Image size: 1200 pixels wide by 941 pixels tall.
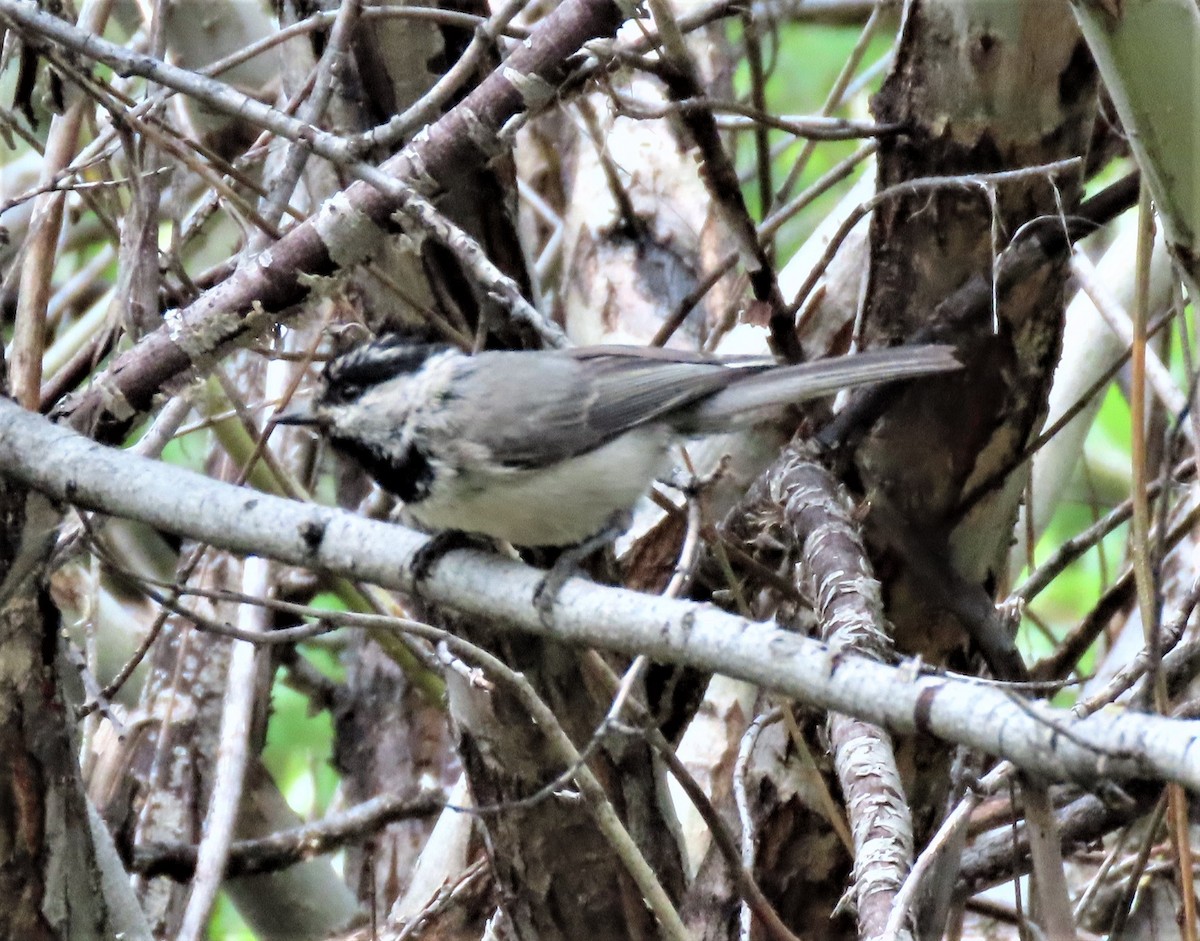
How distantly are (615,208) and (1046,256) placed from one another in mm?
2326

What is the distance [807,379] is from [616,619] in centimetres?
128

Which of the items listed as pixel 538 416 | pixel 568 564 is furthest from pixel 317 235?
pixel 568 564

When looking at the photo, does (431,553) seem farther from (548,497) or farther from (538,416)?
(538,416)

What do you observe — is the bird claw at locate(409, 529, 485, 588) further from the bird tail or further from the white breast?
the bird tail

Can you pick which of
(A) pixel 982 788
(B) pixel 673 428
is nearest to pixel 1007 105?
(B) pixel 673 428

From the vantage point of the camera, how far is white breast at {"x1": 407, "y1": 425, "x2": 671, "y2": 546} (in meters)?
3.15

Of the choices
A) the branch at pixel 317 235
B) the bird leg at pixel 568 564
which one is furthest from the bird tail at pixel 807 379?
the branch at pixel 317 235

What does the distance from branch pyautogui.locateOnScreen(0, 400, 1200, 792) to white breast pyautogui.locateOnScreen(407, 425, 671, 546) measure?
5.5 inches

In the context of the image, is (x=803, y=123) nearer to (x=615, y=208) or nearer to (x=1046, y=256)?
(x=1046, y=256)

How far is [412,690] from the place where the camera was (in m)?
5.66

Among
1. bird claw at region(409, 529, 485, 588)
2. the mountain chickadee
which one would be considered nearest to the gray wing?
the mountain chickadee

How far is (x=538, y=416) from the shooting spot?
3.38m

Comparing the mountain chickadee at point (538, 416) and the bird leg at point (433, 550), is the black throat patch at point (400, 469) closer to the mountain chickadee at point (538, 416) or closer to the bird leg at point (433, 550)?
the mountain chickadee at point (538, 416)

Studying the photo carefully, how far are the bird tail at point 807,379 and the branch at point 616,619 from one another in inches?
32.6
